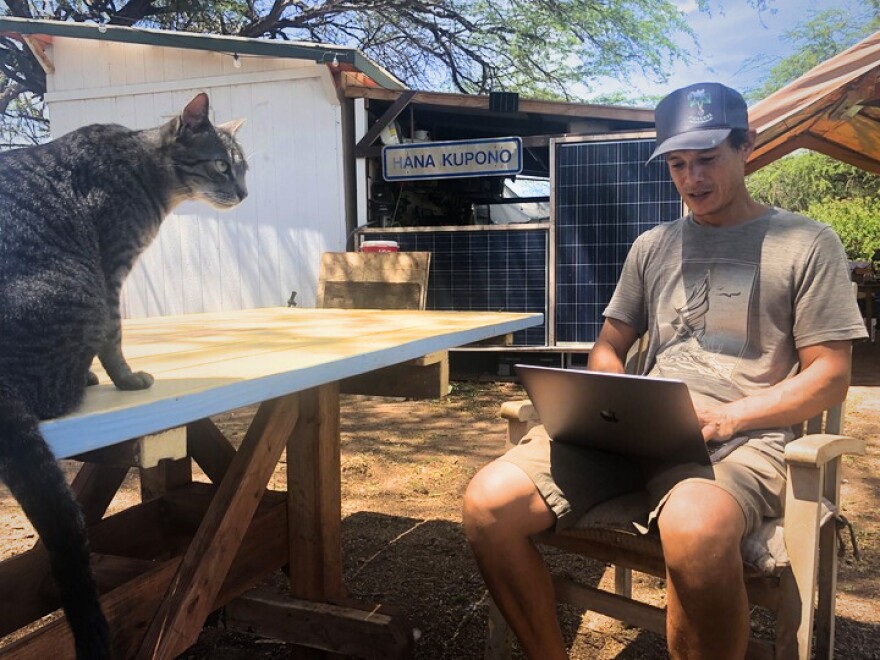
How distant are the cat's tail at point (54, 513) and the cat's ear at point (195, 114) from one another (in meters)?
0.81

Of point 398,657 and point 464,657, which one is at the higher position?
point 398,657

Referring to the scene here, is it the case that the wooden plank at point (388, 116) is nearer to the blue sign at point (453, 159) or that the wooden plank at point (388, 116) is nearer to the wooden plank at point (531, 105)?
the wooden plank at point (531, 105)

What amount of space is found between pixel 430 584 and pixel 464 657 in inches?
19.5

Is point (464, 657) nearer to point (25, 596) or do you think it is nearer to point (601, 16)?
point (25, 596)

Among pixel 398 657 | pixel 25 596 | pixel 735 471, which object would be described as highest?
pixel 735 471

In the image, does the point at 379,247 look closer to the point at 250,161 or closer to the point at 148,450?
the point at 250,161

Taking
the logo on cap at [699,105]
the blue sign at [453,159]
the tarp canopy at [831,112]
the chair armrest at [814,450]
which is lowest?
the chair armrest at [814,450]

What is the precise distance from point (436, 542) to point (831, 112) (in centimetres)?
469

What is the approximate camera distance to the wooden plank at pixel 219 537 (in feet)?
4.89

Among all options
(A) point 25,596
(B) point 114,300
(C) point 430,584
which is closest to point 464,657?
(C) point 430,584

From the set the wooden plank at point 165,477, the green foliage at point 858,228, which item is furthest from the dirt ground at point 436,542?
the green foliage at point 858,228

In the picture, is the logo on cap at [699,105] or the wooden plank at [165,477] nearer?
the logo on cap at [699,105]

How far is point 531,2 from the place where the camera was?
468 inches


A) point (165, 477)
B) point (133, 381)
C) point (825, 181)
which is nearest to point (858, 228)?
point (825, 181)
